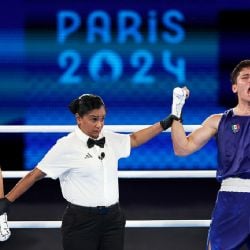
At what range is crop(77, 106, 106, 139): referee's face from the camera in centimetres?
279

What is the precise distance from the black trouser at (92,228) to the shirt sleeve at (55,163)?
0.15 m

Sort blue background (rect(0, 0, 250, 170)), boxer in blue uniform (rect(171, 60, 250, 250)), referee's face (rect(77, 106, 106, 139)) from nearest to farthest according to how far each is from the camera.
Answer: boxer in blue uniform (rect(171, 60, 250, 250)) < referee's face (rect(77, 106, 106, 139)) < blue background (rect(0, 0, 250, 170))

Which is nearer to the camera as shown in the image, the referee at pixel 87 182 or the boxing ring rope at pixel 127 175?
the referee at pixel 87 182

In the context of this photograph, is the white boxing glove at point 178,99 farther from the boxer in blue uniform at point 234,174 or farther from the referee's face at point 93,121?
the referee's face at point 93,121

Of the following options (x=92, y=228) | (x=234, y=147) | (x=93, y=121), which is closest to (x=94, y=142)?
(x=93, y=121)

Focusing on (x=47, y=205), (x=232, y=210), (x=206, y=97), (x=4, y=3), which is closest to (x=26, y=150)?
(x=47, y=205)

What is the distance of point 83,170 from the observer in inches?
110

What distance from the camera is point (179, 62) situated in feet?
16.8

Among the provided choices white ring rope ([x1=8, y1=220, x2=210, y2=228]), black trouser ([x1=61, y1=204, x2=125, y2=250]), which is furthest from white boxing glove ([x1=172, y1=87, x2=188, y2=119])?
white ring rope ([x1=8, y1=220, x2=210, y2=228])

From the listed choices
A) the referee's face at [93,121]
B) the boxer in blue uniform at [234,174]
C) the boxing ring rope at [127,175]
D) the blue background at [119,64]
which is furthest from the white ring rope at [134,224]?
the blue background at [119,64]

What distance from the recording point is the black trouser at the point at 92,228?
2766 millimetres

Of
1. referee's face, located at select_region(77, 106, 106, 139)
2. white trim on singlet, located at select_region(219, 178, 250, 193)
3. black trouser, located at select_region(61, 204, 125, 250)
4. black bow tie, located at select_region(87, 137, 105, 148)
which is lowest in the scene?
black trouser, located at select_region(61, 204, 125, 250)

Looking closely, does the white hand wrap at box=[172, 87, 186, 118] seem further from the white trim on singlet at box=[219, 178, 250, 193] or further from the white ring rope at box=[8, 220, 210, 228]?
the white ring rope at box=[8, 220, 210, 228]

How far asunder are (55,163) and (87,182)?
0.16 m
